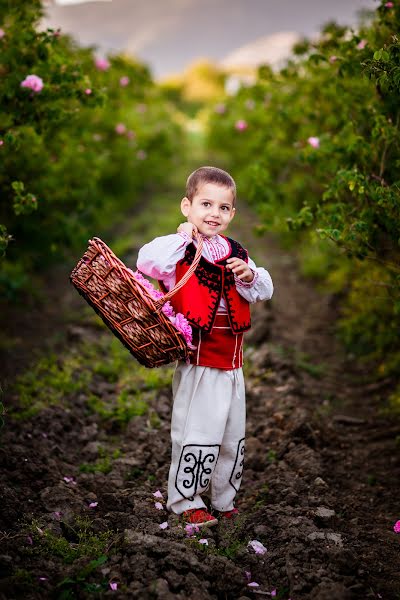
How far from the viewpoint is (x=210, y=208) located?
9.11 feet

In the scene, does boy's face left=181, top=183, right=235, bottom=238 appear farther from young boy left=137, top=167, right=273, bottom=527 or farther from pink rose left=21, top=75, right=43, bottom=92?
pink rose left=21, top=75, right=43, bottom=92

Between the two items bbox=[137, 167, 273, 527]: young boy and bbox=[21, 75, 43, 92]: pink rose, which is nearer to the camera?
bbox=[137, 167, 273, 527]: young boy

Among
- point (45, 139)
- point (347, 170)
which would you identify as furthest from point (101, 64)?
point (347, 170)

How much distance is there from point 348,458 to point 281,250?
5.42 metres

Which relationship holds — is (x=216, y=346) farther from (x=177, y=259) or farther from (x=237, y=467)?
(x=237, y=467)

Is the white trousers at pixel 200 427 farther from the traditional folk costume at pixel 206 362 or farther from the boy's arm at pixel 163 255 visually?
the boy's arm at pixel 163 255

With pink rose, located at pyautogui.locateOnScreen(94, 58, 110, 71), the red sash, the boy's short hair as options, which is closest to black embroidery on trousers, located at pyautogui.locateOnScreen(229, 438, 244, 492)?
the red sash

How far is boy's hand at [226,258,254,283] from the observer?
8.94ft

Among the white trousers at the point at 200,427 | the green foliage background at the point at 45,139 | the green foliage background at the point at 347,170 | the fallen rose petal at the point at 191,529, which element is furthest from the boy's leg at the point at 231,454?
the green foliage background at the point at 45,139

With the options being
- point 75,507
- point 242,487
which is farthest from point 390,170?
point 75,507

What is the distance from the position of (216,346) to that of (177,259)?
0.47 meters

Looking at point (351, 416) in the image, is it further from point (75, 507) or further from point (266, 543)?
point (75, 507)

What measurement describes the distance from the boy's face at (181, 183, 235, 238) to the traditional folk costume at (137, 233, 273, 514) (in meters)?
0.09

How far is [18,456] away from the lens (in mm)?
3312
